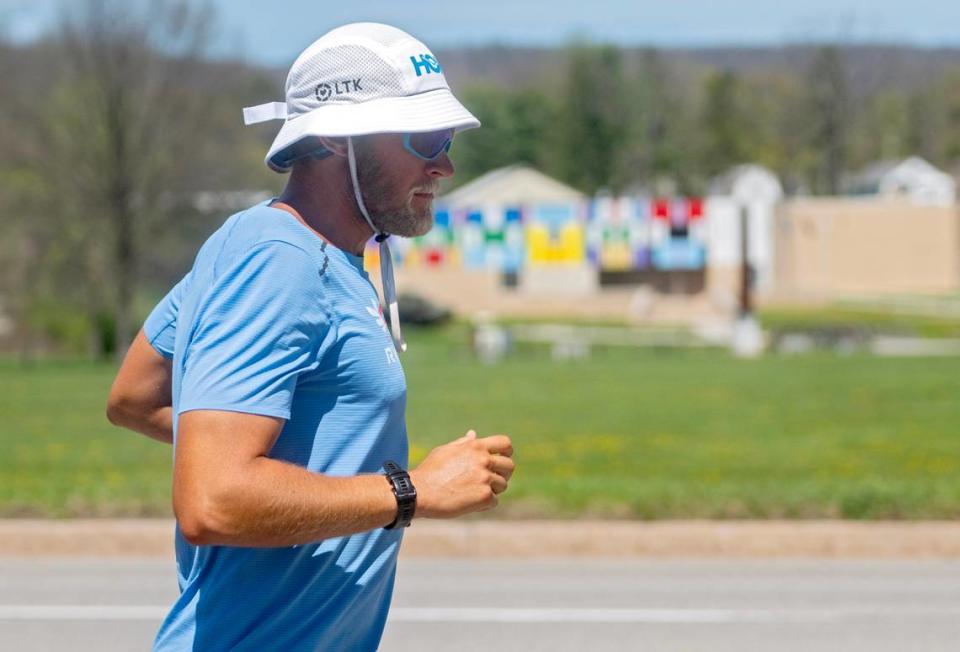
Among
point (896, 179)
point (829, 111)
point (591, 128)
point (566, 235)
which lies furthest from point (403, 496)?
point (896, 179)

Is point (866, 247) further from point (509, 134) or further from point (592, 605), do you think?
point (592, 605)

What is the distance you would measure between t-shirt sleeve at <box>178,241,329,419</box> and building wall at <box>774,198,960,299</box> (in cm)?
7561

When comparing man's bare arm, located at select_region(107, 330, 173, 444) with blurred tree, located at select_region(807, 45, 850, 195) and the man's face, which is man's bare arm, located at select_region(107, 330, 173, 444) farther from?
blurred tree, located at select_region(807, 45, 850, 195)

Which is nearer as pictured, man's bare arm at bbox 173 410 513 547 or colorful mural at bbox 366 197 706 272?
man's bare arm at bbox 173 410 513 547

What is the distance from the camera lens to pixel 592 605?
7.38m

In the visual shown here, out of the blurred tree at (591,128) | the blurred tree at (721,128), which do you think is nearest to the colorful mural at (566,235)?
the blurred tree at (591,128)

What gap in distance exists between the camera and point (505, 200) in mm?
75562

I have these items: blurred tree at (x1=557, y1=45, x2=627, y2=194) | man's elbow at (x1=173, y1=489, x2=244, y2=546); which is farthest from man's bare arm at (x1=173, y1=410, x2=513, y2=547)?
blurred tree at (x1=557, y1=45, x2=627, y2=194)

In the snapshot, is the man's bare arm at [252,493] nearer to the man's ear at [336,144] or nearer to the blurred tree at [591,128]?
the man's ear at [336,144]

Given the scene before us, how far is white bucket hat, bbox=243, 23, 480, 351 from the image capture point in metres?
2.38

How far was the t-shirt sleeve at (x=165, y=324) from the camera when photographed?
2750mm

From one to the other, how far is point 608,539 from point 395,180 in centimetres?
630

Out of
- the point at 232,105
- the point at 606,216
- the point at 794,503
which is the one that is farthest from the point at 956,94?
the point at 794,503

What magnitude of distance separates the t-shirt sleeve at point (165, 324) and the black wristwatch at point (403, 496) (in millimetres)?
626
